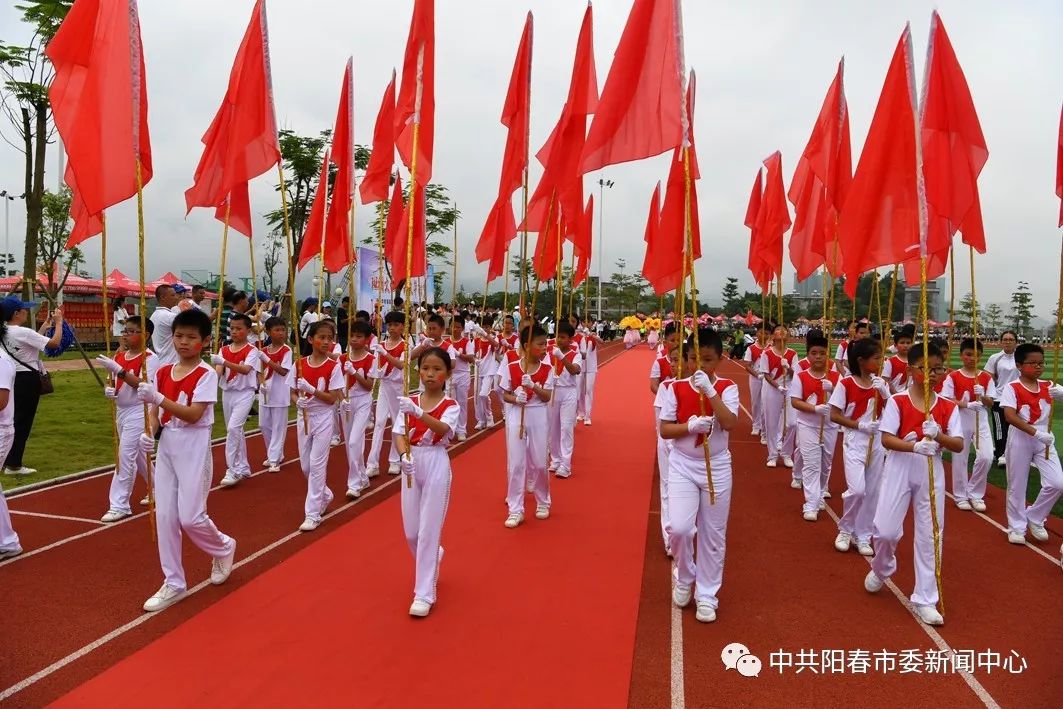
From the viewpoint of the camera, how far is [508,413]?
255 inches

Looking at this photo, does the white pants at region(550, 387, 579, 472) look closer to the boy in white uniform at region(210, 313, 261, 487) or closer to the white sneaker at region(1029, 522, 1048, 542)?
the boy in white uniform at region(210, 313, 261, 487)

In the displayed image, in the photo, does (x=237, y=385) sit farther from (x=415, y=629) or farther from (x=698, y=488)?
(x=698, y=488)

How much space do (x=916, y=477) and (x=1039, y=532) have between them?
258 cm

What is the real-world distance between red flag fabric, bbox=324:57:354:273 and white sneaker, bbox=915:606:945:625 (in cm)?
644

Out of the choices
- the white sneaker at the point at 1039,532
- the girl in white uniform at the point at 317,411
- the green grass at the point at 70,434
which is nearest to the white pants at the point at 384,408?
the girl in white uniform at the point at 317,411

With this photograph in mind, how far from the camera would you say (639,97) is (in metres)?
5.17

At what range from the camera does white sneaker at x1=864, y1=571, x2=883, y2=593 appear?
4.96 m

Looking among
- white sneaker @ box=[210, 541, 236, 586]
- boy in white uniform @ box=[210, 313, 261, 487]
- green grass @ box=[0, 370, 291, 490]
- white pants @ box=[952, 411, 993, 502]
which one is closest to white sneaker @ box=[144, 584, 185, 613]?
white sneaker @ box=[210, 541, 236, 586]

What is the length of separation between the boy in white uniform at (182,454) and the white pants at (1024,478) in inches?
266

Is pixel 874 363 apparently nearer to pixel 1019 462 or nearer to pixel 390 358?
pixel 1019 462

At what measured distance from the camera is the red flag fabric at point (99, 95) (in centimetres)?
501

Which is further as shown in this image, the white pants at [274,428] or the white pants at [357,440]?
the white pants at [274,428]

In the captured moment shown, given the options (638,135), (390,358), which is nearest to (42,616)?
(390,358)

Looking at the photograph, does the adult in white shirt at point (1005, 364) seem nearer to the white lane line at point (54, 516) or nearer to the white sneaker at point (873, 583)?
the white sneaker at point (873, 583)
